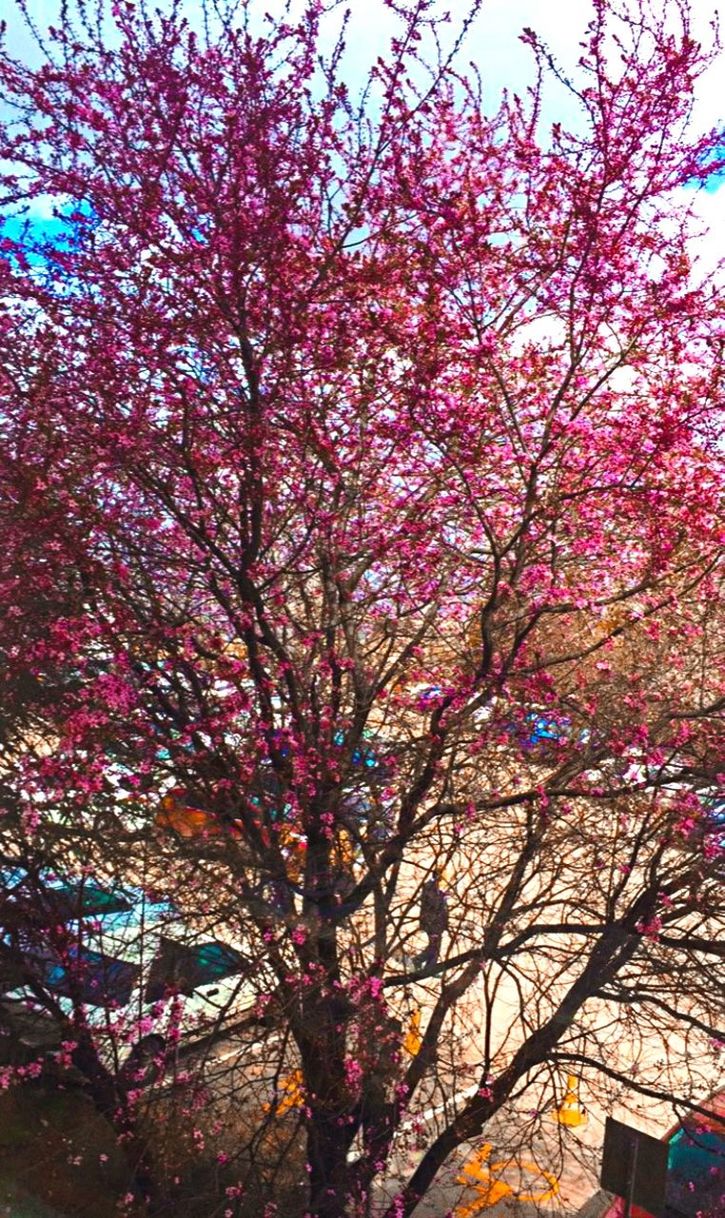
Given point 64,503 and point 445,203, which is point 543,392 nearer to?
point 445,203

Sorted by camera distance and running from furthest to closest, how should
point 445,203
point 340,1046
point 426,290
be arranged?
point 340,1046, point 426,290, point 445,203

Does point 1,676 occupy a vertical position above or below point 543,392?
below

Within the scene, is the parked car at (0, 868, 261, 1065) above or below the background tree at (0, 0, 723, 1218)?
below

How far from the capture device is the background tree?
14.1 ft

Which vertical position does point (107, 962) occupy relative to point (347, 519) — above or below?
below

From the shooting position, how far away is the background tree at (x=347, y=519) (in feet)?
14.1

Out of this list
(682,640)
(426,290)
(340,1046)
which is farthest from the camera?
(682,640)

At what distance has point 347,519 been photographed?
17.5ft

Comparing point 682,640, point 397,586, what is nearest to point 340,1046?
point 397,586

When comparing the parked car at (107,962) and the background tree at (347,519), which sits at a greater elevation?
the background tree at (347,519)

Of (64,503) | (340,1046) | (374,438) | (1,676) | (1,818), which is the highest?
(374,438)

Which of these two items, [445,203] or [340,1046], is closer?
[445,203]

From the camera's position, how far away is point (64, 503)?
474 cm

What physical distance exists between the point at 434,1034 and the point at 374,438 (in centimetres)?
321
